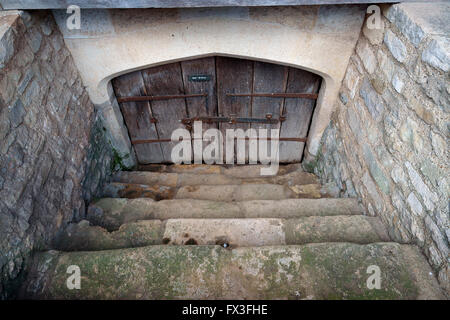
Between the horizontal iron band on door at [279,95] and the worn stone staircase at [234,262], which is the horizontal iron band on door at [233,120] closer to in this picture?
the horizontal iron band on door at [279,95]

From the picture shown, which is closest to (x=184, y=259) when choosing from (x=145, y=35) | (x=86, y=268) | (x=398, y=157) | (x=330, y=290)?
(x=86, y=268)

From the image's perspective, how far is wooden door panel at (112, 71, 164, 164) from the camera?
9.42 ft

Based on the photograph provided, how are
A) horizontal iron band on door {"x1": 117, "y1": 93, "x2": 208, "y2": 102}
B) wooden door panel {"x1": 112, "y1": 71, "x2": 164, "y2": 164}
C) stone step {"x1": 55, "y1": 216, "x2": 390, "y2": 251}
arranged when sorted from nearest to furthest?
stone step {"x1": 55, "y1": 216, "x2": 390, "y2": 251} < wooden door panel {"x1": 112, "y1": 71, "x2": 164, "y2": 164} < horizontal iron band on door {"x1": 117, "y1": 93, "x2": 208, "y2": 102}

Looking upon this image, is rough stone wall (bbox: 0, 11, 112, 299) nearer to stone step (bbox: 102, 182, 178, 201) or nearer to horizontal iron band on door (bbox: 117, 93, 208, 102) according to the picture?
stone step (bbox: 102, 182, 178, 201)

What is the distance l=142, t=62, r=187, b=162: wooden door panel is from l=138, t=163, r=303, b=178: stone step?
0.31 meters

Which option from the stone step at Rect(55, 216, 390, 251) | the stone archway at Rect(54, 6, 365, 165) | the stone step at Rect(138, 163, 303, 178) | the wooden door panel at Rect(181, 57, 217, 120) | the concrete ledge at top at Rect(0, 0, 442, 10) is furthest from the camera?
the stone step at Rect(138, 163, 303, 178)

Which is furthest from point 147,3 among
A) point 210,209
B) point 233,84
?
point 210,209

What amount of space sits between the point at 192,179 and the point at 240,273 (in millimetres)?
1740

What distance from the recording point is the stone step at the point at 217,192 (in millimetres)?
2830

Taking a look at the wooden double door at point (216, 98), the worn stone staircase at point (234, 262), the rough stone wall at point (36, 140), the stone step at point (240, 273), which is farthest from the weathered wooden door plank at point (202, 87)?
the stone step at point (240, 273)

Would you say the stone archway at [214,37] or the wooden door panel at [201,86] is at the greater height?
the wooden door panel at [201,86]

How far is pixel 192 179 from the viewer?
327cm

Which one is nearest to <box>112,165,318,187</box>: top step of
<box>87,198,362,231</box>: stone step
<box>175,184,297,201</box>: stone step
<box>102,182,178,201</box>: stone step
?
<box>102,182,178,201</box>: stone step
